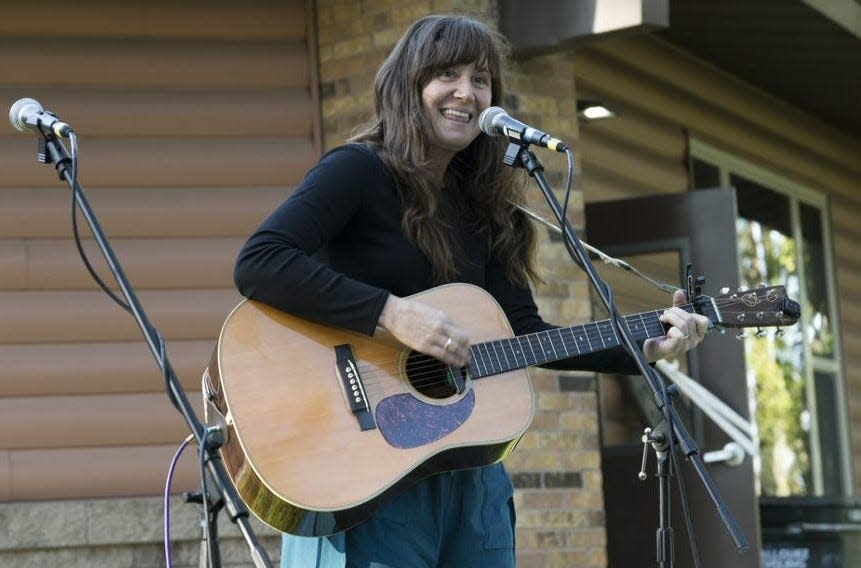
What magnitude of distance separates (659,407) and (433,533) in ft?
2.02

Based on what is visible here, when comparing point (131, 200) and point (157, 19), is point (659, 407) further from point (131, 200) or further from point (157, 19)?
point (157, 19)

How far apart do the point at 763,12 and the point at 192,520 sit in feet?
12.4

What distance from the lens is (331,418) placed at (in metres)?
3.39

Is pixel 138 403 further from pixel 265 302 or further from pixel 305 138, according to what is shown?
pixel 265 302

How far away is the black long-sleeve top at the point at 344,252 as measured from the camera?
3.41 meters

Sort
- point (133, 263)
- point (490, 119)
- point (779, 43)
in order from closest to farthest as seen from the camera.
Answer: point (490, 119) < point (133, 263) < point (779, 43)

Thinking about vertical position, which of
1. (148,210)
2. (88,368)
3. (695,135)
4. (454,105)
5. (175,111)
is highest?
(695,135)

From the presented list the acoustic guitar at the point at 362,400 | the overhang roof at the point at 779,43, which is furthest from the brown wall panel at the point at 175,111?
the acoustic guitar at the point at 362,400

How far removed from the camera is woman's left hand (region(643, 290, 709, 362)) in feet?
11.9

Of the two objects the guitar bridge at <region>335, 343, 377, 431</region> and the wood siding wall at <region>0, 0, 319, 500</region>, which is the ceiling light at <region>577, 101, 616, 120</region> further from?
the guitar bridge at <region>335, 343, 377, 431</region>

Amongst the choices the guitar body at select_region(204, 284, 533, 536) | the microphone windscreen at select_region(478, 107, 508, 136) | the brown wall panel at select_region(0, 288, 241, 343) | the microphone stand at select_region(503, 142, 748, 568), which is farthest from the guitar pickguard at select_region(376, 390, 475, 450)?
the brown wall panel at select_region(0, 288, 241, 343)

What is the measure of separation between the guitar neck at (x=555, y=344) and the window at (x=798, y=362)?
552 centimetres

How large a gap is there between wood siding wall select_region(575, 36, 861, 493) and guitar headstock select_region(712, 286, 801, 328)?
294 centimetres

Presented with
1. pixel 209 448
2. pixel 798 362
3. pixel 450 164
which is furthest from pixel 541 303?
pixel 798 362
